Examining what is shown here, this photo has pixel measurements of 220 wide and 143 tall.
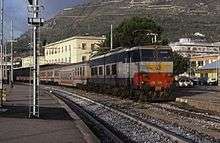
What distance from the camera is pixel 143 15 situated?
15712cm

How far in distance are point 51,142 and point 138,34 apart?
6690 cm

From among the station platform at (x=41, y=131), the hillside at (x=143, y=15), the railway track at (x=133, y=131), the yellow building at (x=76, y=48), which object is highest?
the hillside at (x=143, y=15)

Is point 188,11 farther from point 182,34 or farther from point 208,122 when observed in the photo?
point 208,122

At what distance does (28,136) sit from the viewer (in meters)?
14.0

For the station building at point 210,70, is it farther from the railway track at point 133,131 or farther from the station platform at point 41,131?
the station platform at point 41,131

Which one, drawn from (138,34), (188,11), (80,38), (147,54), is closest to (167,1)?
(188,11)

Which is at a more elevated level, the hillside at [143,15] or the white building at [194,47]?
the hillside at [143,15]

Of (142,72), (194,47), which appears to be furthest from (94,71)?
(194,47)

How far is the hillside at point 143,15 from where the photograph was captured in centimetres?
16100

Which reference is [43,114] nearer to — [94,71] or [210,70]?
[94,71]

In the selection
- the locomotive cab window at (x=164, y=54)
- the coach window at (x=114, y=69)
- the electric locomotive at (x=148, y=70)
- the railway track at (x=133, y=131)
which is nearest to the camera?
the railway track at (x=133, y=131)

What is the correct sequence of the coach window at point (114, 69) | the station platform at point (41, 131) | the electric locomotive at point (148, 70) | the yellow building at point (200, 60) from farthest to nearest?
the yellow building at point (200, 60) → the coach window at point (114, 69) → the electric locomotive at point (148, 70) → the station platform at point (41, 131)

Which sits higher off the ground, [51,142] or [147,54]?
[147,54]

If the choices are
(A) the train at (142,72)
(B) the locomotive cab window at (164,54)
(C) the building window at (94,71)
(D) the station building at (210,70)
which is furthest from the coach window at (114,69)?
(D) the station building at (210,70)
